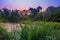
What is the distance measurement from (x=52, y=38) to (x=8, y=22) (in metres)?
2.17

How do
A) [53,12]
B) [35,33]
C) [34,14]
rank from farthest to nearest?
1. [53,12]
2. [34,14]
3. [35,33]

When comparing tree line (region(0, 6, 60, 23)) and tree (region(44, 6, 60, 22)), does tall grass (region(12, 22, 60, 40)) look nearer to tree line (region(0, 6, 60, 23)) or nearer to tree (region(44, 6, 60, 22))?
tree line (region(0, 6, 60, 23))

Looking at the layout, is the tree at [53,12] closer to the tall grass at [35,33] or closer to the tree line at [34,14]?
the tree line at [34,14]

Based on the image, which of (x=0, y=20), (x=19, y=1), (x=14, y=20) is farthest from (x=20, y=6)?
(x=0, y=20)

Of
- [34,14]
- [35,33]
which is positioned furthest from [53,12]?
[35,33]

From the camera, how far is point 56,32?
9.72ft

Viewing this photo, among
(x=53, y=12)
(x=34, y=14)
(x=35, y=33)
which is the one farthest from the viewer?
(x=53, y=12)

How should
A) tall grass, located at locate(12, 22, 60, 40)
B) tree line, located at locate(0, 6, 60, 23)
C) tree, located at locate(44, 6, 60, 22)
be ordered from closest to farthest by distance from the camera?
tall grass, located at locate(12, 22, 60, 40) → tree line, located at locate(0, 6, 60, 23) → tree, located at locate(44, 6, 60, 22)

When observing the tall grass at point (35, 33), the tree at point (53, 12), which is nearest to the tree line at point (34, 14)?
the tree at point (53, 12)

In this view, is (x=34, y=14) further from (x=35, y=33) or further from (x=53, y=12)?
(x=35, y=33)

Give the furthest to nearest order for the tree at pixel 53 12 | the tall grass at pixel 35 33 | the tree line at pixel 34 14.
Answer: the tree at pixel 53 12
the tree line at pixel 34 14
the tall grass at pixel 35 33

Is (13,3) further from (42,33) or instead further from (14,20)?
(42,33)

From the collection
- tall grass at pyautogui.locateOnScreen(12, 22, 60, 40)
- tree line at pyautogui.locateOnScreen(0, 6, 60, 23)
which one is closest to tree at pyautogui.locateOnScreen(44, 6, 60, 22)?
tree line at pyautogui.locateOnScreen(0, 6, 60, 23)

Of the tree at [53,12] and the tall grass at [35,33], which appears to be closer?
the tall grass at [35,33]
